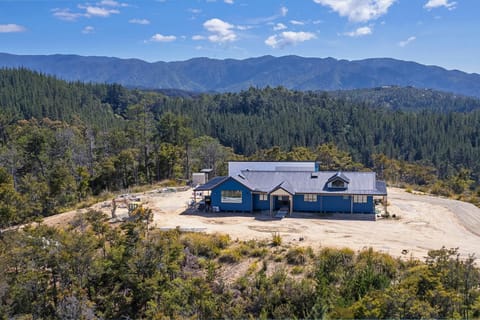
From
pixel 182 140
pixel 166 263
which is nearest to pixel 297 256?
pixel 166 263

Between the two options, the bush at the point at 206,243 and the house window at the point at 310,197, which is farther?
the house window at the point at 310,197

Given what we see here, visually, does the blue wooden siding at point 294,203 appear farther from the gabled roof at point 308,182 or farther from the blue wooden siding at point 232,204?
the gabled roof at point 308,182

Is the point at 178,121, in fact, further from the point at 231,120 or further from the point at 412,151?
the point at 412,151

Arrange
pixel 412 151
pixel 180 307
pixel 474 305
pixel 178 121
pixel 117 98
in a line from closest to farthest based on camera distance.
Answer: pixel 474 305 < pixel 180 307 < pixel 178 121 < pixel 412 151 < pixel 117 98

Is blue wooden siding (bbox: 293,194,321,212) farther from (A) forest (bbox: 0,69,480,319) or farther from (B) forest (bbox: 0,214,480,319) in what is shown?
(B) forest (bbox: 0,214,480,319)

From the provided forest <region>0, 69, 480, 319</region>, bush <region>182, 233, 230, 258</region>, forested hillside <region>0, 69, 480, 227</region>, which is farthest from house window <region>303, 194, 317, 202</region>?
forested hillside <region>0, 69, 480, 227</region>

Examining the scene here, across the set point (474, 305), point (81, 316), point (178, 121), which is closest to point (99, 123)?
point (178, 121)

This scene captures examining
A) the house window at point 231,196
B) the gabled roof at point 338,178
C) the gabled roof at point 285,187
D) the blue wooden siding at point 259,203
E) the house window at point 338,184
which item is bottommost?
the blue wooden siding at point 259,203

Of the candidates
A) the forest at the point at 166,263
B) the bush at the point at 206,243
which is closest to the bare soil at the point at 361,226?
the bush at the point at 206,243
